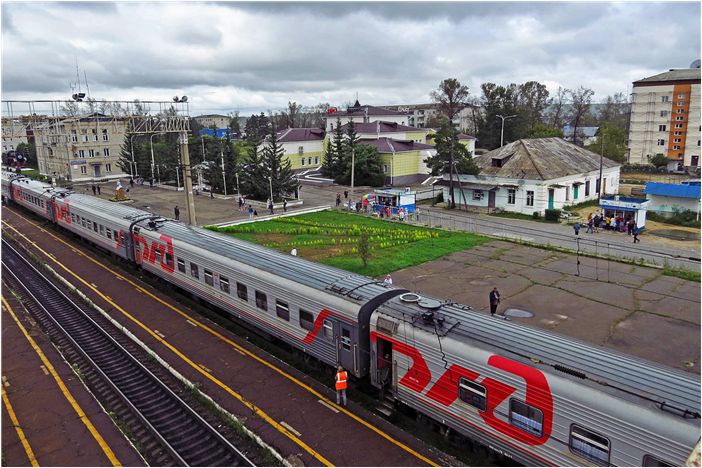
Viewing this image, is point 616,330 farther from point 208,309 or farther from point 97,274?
point 97,274

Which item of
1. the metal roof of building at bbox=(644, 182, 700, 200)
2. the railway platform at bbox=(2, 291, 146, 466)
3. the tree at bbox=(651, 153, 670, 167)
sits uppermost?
the tree at bbox=(651, 153, 670, 167)

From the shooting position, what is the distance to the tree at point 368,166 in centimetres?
5972

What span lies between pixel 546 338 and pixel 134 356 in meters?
13.3

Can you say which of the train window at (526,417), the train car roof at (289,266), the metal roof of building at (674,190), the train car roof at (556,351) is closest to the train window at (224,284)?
the train car roof at (289,266)

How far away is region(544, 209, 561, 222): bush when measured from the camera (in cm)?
4022

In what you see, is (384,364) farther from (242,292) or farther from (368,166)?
(368,166)

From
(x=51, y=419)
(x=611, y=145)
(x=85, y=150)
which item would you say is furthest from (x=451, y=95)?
(x=51, y=419)

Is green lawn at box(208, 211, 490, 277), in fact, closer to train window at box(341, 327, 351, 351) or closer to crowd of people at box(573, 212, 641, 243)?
crowd of people at box(573, 212, 641, 243)

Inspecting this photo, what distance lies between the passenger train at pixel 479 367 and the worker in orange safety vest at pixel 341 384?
41 centimetres

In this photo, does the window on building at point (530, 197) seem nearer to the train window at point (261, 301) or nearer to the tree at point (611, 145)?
the tree at point (611, 145)

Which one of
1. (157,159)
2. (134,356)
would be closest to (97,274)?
(134,356)

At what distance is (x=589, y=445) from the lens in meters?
8.93

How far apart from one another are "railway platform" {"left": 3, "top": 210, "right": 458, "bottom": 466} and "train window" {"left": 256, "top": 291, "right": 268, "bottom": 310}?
1560mm

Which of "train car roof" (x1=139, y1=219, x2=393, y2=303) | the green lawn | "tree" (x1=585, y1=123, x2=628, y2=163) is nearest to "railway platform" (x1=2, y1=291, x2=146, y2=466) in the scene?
"train car roof" (x1=139, y1=219, x2=393, y2=303)
